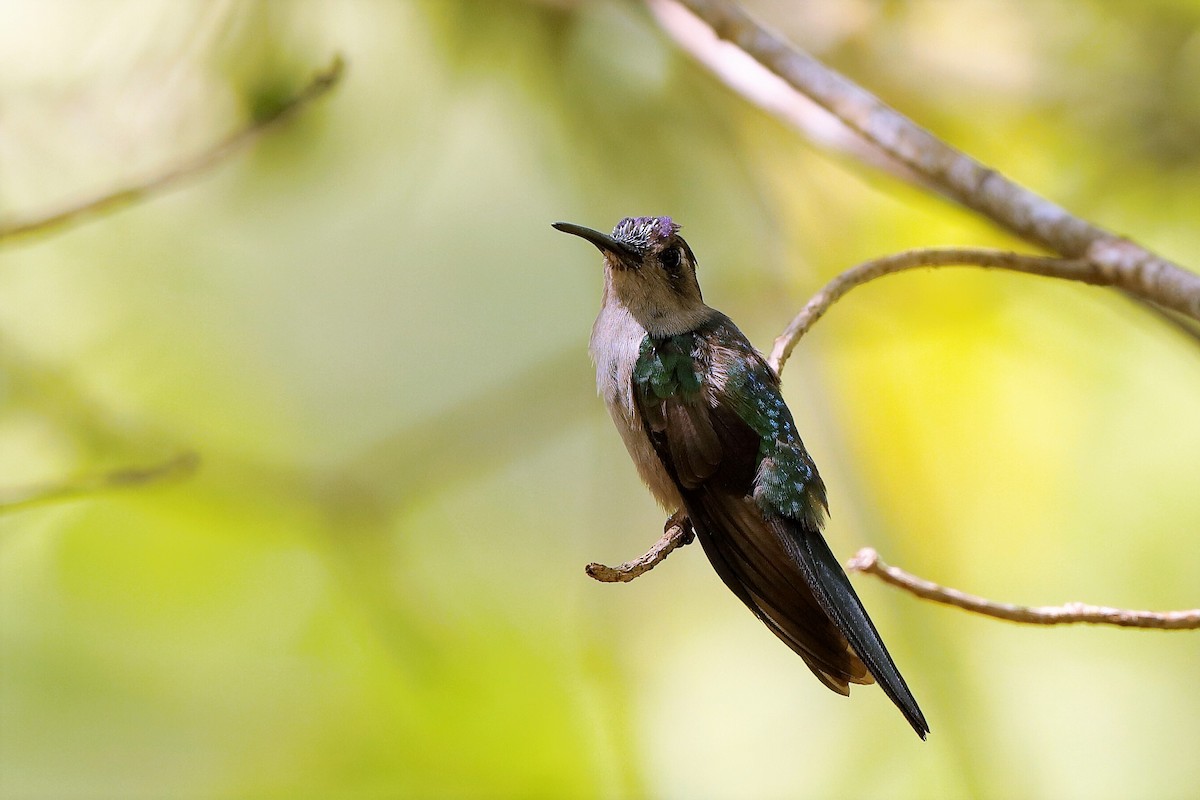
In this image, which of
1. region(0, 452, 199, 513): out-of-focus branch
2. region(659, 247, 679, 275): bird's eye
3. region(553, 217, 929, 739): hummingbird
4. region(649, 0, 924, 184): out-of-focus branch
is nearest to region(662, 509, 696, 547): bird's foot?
region(553, 217, 929, 739): hummingbird

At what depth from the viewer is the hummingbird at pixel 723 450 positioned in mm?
2725

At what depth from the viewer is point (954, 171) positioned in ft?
10.9

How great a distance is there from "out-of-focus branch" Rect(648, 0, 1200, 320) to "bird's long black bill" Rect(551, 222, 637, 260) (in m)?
0.74

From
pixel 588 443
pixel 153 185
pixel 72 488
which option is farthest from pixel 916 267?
pixel 588 443

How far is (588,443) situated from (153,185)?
4.48m

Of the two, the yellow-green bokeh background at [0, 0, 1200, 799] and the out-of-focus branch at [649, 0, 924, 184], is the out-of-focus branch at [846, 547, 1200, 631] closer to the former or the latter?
the out-of-focus branch at [649, 0, 924, 184]

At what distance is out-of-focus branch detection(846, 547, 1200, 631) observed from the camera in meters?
2.40

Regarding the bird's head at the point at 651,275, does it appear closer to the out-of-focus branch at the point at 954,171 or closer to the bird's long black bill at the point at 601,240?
the bird's long black bill at the point at 601,240

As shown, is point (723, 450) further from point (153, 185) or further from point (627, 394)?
point (153, 185)

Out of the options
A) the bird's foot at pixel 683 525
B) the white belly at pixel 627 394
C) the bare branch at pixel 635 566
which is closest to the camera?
the bare branch at pixel 635 566

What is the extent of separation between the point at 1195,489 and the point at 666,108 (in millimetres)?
3686

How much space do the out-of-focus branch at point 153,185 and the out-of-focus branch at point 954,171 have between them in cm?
146

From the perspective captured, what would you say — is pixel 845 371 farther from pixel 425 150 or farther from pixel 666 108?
pixel 425 150

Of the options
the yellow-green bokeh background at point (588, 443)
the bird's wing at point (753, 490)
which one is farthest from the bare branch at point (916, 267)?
the yellow-green bokeh background at point (588, 443)
